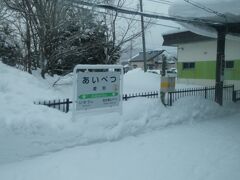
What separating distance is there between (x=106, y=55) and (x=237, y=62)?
8.80 meters

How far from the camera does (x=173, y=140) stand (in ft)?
24.8

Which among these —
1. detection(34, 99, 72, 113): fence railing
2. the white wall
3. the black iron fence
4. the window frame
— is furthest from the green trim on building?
detection(34, 99, 72, 113): fence railing

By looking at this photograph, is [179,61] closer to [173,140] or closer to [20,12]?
[20,12]

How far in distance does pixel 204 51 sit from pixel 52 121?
16.4 meters

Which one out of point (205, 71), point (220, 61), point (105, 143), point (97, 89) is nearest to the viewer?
point (105, 143)

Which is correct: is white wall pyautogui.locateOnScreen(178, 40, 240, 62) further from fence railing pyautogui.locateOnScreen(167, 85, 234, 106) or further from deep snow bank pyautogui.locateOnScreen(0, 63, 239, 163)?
deep snow bank pyautogui.locateOnScreen(0, 63, 239, 163)

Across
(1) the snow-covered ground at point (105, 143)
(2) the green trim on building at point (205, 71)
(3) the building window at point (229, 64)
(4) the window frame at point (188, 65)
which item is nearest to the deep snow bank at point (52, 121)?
(1) the snow-covered ground at point (105, 143)

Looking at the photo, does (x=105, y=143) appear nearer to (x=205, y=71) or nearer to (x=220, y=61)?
(x=220, y=61)

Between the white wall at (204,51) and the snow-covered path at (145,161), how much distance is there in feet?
39.6

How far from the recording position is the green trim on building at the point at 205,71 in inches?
741

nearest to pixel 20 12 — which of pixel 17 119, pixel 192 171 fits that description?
pixel 17 119

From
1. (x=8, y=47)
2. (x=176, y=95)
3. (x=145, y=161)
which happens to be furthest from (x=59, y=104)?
(x=8, y=47)

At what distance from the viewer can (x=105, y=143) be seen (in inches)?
270

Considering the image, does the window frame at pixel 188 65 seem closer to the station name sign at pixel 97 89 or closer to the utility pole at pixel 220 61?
the utility pole at pixel 220 61
